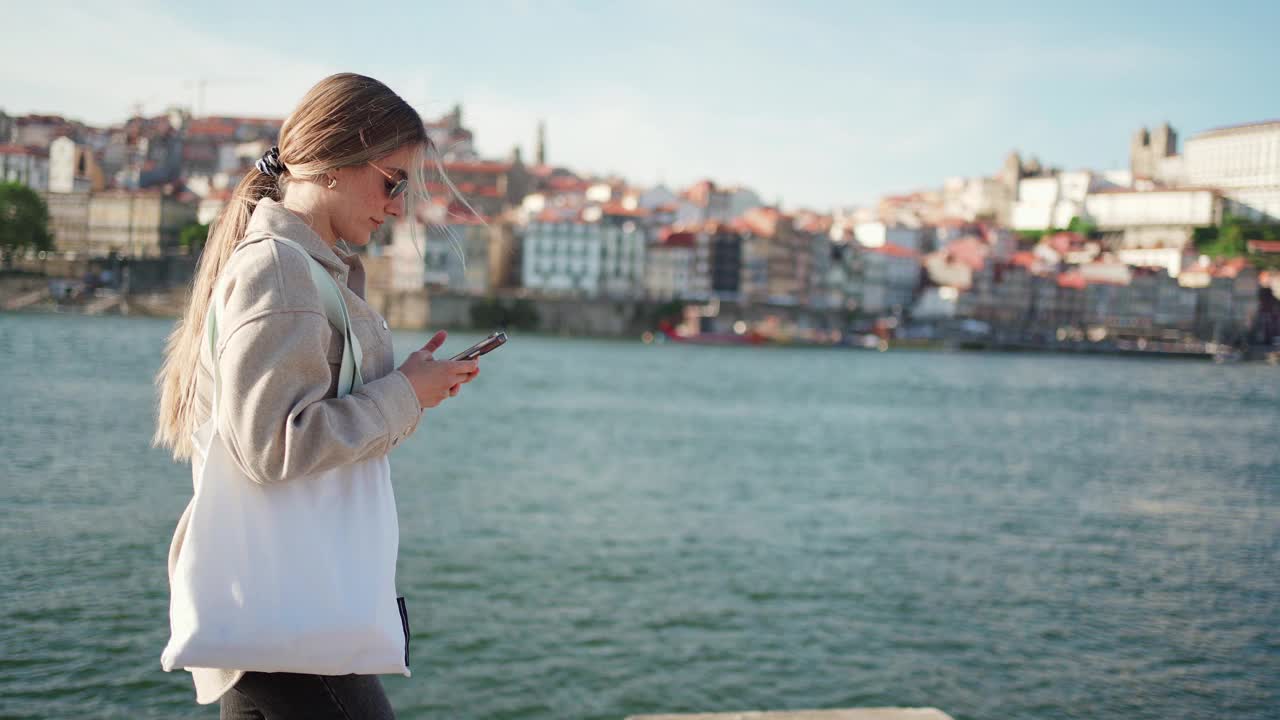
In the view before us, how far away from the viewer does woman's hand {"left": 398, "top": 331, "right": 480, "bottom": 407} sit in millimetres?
1633

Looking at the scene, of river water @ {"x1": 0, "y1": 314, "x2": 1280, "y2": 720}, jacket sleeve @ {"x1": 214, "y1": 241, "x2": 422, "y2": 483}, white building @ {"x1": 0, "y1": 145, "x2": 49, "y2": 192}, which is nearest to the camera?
jacket sleeve @ {"x1": 214, "y1": 241, "x2": 422, "y2": 483}

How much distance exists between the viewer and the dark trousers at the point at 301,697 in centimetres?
163

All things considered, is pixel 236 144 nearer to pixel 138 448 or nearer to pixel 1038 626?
pixel 138 448

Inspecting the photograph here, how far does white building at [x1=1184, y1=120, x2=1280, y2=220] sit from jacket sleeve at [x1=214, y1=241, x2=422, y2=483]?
111 meters

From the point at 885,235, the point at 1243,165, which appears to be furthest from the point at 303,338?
the point at 1243,165

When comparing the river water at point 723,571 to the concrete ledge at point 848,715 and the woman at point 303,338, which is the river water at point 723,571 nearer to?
the concrete ledge at point 848,715

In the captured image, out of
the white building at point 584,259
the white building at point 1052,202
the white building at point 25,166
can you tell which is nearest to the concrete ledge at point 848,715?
the white building at point 584,259

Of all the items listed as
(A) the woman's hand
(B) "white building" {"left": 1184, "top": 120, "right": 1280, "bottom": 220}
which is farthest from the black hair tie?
(B) "white building" {"left": 1184, "top": 120, "right": 1280, "bottom": 220}

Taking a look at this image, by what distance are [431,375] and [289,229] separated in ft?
0.81

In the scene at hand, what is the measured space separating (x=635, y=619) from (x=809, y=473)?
9.49 metres

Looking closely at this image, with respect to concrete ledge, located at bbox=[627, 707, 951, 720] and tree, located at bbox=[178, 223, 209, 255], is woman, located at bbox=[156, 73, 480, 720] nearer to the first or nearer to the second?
concrete ledge, located at bbox=[627, 707, 951, 720]

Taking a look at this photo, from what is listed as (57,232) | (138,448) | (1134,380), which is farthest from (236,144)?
(138,448)

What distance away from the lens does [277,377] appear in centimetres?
148

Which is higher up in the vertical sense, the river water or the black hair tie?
the black hair tie
